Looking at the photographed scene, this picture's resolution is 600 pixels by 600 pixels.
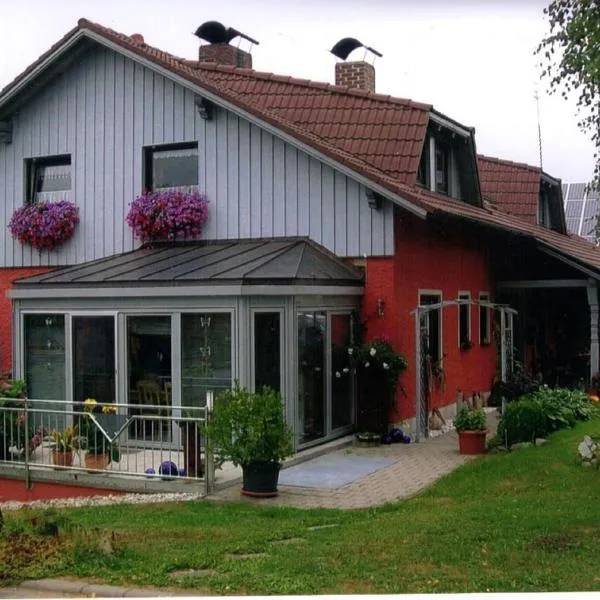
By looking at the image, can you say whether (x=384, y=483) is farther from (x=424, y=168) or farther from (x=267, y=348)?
(x=424, y=168)

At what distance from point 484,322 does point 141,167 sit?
7.40 m

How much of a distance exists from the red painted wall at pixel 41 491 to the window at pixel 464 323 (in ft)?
25.7

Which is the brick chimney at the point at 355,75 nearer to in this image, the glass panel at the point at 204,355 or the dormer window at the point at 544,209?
the dormer window at the point at 544,209

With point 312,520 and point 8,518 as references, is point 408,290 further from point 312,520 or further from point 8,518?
point 8,518

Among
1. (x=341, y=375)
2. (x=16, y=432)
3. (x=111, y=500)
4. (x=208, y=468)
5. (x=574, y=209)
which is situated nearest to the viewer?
(x=208, y=468)

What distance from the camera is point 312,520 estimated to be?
8148 mm

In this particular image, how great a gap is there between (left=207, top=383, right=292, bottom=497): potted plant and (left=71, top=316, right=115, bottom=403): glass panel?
3261 millimetres

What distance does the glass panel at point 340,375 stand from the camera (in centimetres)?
1251

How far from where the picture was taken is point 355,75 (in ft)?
61.5

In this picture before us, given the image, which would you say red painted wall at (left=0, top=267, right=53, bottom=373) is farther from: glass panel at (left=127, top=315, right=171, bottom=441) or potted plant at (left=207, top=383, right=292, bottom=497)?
potted plant at (left=207, top=383, right=292, bottom=497)

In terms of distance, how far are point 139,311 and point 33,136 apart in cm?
503

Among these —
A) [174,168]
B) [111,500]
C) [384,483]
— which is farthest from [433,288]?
[111,500]

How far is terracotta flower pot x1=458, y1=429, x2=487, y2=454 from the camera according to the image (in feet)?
38.7

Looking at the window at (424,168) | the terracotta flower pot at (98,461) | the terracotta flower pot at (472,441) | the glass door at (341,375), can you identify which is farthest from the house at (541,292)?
the terracotta flower pot at (98,461)
